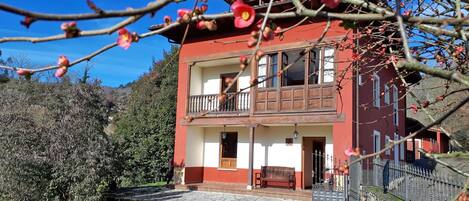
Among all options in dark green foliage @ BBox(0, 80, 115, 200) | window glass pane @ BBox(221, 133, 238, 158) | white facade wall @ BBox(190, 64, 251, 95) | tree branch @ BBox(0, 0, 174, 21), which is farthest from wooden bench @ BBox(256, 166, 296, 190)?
tree branch @ BBox(0, 0, 174, 21)

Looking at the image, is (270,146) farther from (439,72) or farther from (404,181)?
(439,72)

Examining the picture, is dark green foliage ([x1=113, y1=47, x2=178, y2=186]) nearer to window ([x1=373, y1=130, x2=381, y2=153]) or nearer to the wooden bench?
the wooden bench

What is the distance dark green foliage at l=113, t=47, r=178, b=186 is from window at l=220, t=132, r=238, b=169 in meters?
4.85

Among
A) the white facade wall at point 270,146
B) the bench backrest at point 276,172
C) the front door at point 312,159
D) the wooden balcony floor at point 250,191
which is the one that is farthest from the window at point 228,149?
the front door at point 312,159

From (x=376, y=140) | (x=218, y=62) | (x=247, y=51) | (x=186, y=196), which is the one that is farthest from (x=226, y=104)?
(x=376, y=140)

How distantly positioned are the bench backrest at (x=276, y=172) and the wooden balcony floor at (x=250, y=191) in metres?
0.55

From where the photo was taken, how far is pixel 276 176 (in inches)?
677

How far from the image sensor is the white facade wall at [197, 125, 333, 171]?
677 inches

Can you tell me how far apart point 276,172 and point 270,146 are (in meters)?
1.23

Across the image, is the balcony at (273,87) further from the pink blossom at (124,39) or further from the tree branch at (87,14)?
the tree branch at (87,14)

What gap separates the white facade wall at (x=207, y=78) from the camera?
1952 cm

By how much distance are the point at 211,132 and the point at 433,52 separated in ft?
51.6

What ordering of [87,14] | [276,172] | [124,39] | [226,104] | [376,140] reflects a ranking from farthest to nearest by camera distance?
[376,140] → [226,104] → [276,172] → [124,39] → [87,14]

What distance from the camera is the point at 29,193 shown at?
38.8 ft
